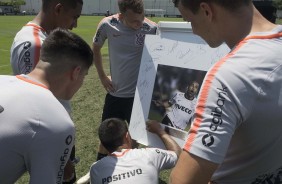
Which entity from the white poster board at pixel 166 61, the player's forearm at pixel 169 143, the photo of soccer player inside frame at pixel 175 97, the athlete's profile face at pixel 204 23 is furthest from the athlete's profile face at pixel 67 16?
the athlete's profile face at pixel 204 23

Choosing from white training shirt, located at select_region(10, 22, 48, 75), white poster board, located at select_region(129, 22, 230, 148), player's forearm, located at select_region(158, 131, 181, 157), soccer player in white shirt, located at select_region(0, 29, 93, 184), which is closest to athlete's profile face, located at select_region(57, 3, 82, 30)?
white training shirt, located at select_region(10, 22, 48, 75)

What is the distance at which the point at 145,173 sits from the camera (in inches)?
104

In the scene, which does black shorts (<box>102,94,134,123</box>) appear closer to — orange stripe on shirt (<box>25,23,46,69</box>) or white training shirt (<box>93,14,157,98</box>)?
white training shirt (<box>93,14,157,98</box>)

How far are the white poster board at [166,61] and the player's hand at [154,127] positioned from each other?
69 mm

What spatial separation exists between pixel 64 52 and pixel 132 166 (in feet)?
3.47

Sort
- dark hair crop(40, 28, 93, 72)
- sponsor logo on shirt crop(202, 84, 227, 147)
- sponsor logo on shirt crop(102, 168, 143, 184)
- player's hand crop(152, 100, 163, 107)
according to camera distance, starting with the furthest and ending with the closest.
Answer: player's hand crop(152, 100, 163, 107) → sponsor logo on shirt crop(102, 168, 143, 184) → dark hair crop(40, 28, 93, 72) → sponsor logo on shirt crop(202, 84, 227, 147)

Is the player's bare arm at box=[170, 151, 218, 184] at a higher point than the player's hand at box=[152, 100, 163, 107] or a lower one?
higher

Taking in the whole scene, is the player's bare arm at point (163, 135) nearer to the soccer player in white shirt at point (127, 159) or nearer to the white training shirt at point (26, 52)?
the soccer player in white shirt at point (127, 159)

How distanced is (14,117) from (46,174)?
0.31 metres

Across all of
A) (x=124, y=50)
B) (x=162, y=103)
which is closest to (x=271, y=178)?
(x=162, y=103)

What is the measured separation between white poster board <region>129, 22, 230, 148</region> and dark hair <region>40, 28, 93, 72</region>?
1.09 metres

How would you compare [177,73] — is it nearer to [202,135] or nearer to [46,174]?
[46,174]

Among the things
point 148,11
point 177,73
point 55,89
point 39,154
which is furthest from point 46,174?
point 148,11

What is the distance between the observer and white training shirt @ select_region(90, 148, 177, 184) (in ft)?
8.57
